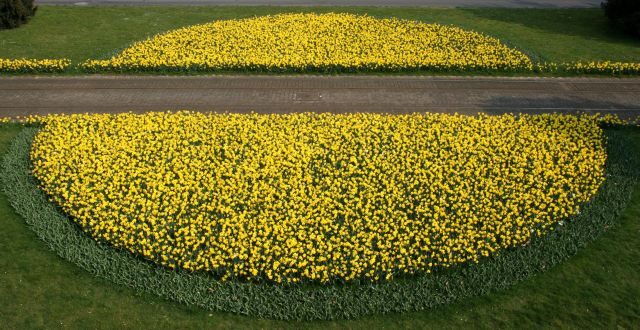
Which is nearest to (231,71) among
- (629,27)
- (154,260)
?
(154,260)

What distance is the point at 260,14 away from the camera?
90.1 ft

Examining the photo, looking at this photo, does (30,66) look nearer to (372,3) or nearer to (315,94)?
(315,94)

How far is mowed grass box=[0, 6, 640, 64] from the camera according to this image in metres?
23.0

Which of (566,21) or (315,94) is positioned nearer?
(315,94)

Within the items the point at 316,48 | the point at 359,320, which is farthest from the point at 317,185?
the point at 316,48

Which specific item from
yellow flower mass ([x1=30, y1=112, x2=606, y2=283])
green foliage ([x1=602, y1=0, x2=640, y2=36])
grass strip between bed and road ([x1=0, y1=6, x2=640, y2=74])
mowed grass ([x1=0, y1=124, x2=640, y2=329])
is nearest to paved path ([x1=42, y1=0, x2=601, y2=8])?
grass strip between bed and road ([x1=0, y1=6, x2=640, y2=74])

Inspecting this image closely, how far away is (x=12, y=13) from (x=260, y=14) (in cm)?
1125

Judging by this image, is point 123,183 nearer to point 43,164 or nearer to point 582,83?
point 43,164

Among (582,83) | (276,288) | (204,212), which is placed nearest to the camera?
(276,288)

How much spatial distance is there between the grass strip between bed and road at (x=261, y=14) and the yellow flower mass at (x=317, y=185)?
739cm

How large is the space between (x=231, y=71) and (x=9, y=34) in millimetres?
11367

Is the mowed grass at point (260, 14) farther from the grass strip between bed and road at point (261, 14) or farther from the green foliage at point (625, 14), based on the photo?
the green foliage at point (625, 14)

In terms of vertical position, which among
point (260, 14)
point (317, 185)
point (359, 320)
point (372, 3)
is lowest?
point (359, 320)

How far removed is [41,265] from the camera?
37.9 ft
